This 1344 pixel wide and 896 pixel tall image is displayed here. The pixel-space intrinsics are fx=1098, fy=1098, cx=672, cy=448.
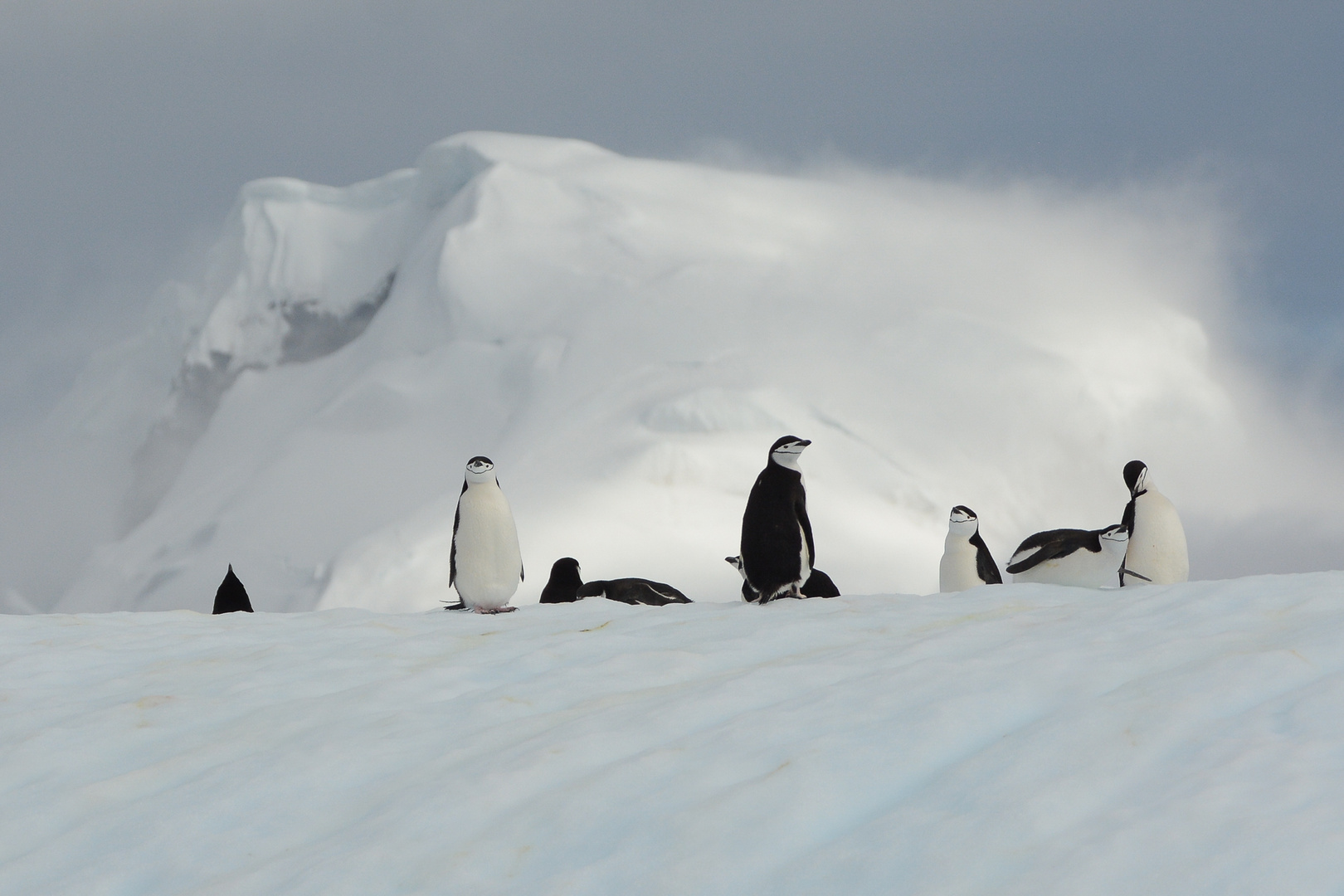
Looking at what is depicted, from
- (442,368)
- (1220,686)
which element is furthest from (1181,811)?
(442,368)

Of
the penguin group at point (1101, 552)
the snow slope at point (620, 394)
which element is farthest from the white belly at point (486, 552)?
the snow slope at point (620, 394)

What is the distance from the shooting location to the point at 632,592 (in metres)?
8.85

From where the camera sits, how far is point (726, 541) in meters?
32.7

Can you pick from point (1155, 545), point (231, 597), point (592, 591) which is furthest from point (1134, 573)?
point (231, 597)

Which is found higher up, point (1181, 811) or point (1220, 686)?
point (1220, 686)

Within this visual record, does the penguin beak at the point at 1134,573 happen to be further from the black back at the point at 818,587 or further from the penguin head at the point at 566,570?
the penguin head at the point at 566,570

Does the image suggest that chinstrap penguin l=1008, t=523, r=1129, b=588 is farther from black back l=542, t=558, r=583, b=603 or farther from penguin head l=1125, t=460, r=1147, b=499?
black back l=542, t=558, r=583, b=603

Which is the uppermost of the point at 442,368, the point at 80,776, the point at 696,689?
the point at 442,368

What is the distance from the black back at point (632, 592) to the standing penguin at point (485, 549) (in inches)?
85.2

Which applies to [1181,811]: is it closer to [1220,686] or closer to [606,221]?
[1220,686]

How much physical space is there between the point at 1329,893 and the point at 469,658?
2.95m

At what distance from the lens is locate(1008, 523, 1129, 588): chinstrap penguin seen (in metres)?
7.29

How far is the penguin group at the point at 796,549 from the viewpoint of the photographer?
592cm

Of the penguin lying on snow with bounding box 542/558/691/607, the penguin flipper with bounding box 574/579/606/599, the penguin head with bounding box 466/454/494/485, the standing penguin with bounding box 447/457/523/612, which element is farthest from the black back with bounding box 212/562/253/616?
the penguin head with bounding box 466/454/494/485
